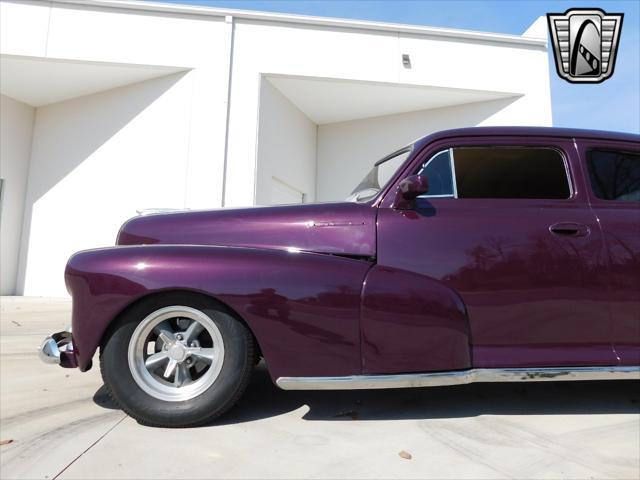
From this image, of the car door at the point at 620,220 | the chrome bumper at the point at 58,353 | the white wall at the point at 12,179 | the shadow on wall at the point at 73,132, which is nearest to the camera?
the chrome bumper at the point at 58,353

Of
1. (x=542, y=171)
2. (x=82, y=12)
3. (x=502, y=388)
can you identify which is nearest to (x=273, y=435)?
(x=502, y=388)

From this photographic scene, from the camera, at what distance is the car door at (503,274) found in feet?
7.38

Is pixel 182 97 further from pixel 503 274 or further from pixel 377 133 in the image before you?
pixel 503 274

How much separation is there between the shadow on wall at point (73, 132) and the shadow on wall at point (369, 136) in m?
4.32

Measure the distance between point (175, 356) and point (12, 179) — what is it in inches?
384

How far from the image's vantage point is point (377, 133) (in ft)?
36.1

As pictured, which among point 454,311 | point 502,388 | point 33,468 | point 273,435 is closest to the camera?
point 33,468

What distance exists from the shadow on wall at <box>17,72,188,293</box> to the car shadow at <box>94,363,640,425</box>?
783 cm

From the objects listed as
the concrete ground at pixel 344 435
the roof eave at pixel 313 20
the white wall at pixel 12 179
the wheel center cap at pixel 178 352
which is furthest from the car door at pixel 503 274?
the white wall at pixel 12 179

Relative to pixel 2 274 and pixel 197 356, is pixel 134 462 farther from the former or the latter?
pixel 2 274

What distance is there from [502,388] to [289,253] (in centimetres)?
183

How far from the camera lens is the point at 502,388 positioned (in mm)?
3016

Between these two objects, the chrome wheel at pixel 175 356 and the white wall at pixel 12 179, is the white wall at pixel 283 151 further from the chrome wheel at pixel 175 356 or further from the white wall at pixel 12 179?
the chrome wheel at pixel 175 356

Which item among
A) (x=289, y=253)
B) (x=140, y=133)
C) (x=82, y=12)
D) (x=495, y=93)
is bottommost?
(x=289, y=253)
